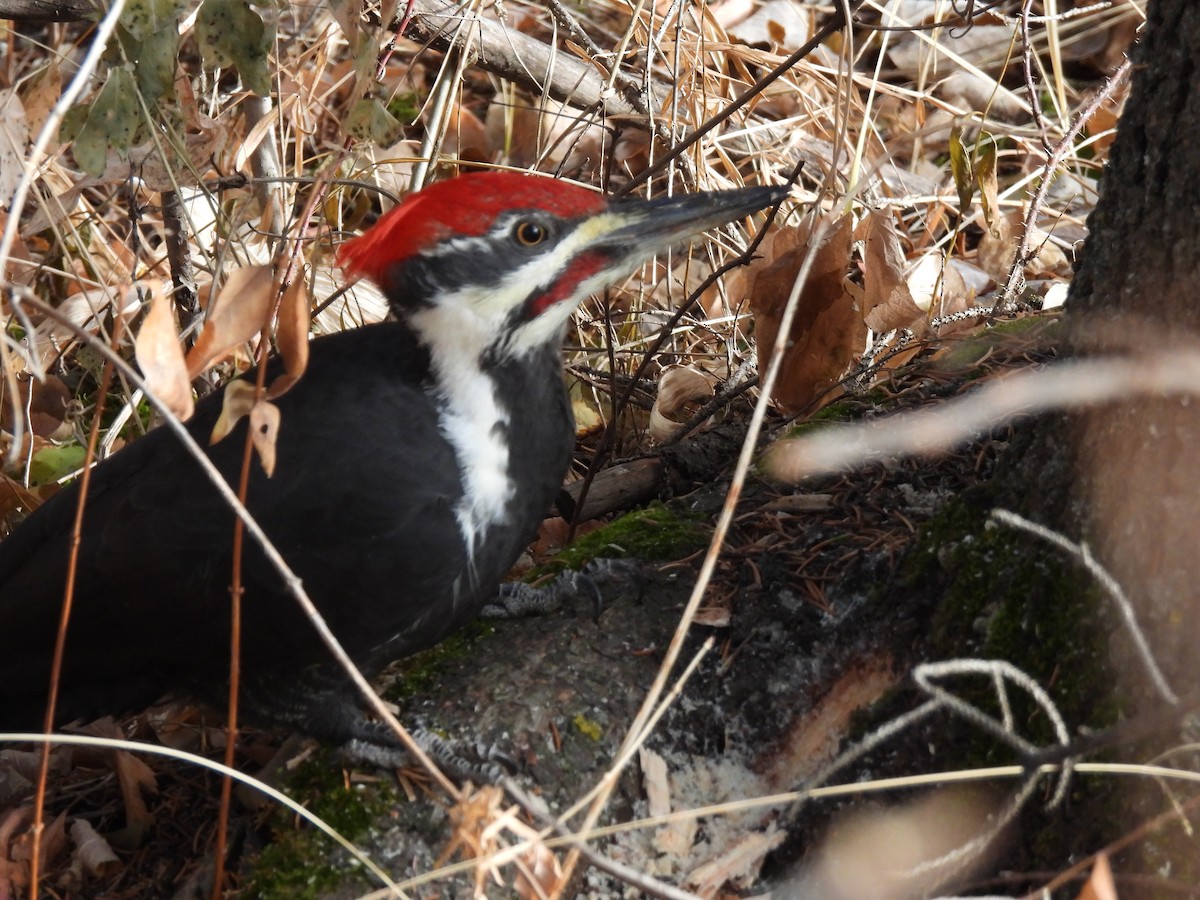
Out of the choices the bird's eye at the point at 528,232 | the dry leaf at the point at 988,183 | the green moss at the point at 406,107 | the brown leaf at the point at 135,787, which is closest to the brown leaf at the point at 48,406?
the brown leaf at the point at 135,787

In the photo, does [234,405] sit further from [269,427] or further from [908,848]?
[908,848]

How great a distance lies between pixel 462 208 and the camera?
7.74 feet

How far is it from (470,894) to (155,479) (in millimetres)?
1106

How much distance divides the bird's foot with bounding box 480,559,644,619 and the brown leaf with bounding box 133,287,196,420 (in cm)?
122

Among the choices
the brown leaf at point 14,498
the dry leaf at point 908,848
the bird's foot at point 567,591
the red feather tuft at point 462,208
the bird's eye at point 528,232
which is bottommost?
the dry leaf at point 908,848

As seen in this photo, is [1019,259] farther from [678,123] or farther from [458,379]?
[458,379]

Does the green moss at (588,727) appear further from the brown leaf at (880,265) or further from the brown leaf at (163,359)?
the brown leaf at (880,265)

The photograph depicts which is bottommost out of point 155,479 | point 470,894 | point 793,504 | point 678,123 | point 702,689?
point 470,894

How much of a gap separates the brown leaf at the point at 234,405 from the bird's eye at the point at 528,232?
69 cm

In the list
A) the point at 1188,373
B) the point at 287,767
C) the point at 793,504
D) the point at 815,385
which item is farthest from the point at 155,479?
the point at 1188,373

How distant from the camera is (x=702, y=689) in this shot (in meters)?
2.42

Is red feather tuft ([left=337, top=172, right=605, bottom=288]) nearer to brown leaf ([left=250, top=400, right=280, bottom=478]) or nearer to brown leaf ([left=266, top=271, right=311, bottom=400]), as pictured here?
brown leaf ([left=266, top=271, right=311, bottom=400])

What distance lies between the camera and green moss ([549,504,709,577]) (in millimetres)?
2807

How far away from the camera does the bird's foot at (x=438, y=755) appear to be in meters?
2.30
